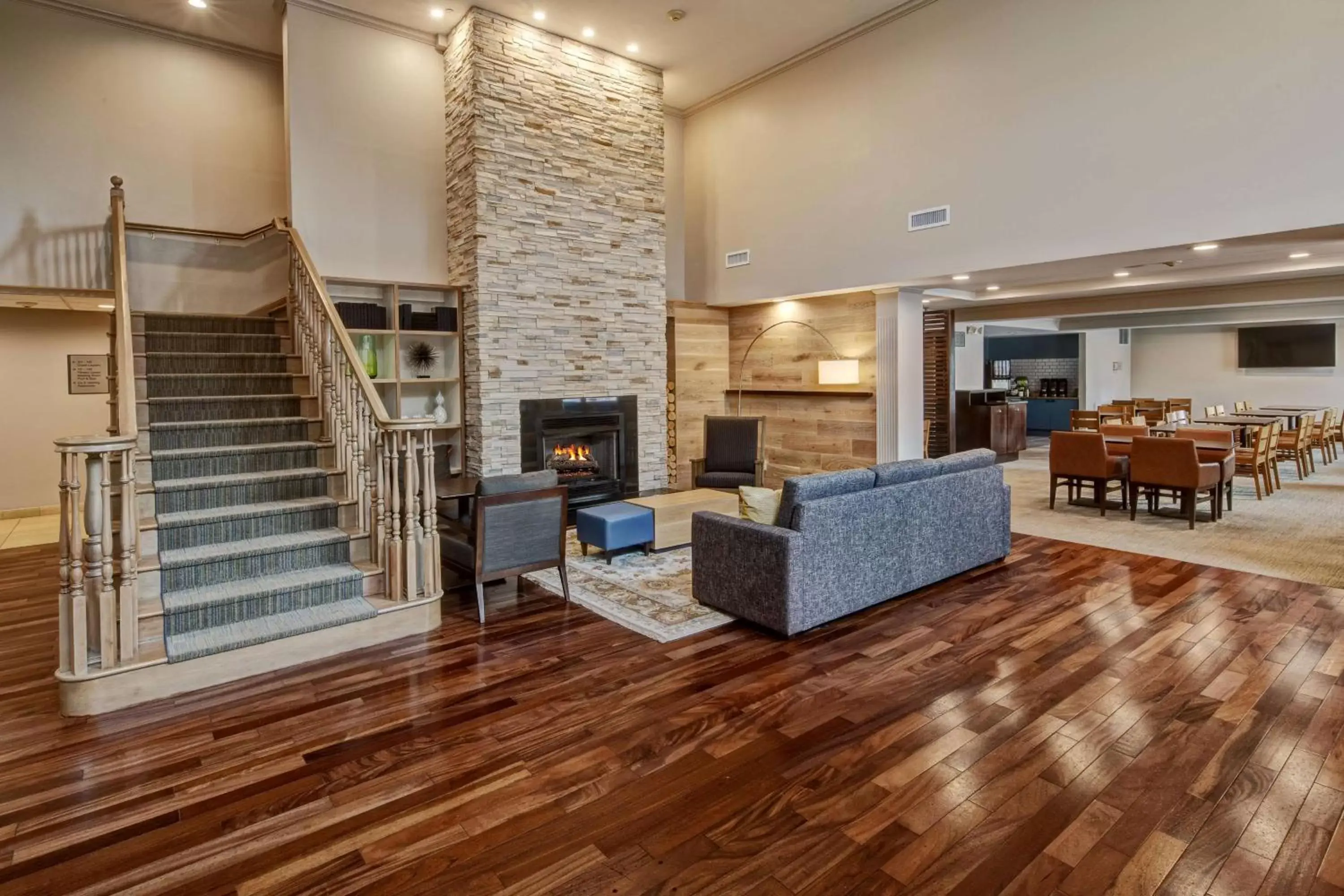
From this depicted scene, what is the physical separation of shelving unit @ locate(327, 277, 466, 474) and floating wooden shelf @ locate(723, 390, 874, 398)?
374 centimetres

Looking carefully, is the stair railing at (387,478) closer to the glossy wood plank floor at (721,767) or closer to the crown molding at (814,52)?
the glossy wood plank floor at (721,767)

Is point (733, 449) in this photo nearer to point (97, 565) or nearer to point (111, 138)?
point (97, 565)

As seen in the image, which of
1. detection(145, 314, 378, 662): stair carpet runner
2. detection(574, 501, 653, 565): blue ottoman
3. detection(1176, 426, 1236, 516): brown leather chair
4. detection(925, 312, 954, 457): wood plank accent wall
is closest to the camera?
detection(145, 314, 378, 662): stair carpet runner

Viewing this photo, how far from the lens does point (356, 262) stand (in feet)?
21.8

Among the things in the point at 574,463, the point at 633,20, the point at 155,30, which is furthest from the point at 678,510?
the point at 155,30

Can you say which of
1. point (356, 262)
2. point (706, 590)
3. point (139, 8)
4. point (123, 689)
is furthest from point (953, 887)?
point (139, 8)

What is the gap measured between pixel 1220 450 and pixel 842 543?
5.47m

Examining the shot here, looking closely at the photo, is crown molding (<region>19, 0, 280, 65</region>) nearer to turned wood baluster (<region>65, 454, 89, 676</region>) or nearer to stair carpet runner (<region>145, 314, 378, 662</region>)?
stair carpet runner (<region>145, 314, 378, 662</region>)

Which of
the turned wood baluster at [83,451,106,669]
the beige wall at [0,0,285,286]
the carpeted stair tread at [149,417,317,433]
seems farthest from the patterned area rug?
the beige wall at [0,0,285,286]

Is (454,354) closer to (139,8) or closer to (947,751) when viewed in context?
(139,8)

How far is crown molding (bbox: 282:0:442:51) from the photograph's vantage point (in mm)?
6219

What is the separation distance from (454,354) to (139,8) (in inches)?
157

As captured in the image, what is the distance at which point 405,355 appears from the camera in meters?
6.90

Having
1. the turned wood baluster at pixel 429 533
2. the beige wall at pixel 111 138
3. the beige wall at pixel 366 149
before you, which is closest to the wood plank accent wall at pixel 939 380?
the beige wall at pixel 366 149
